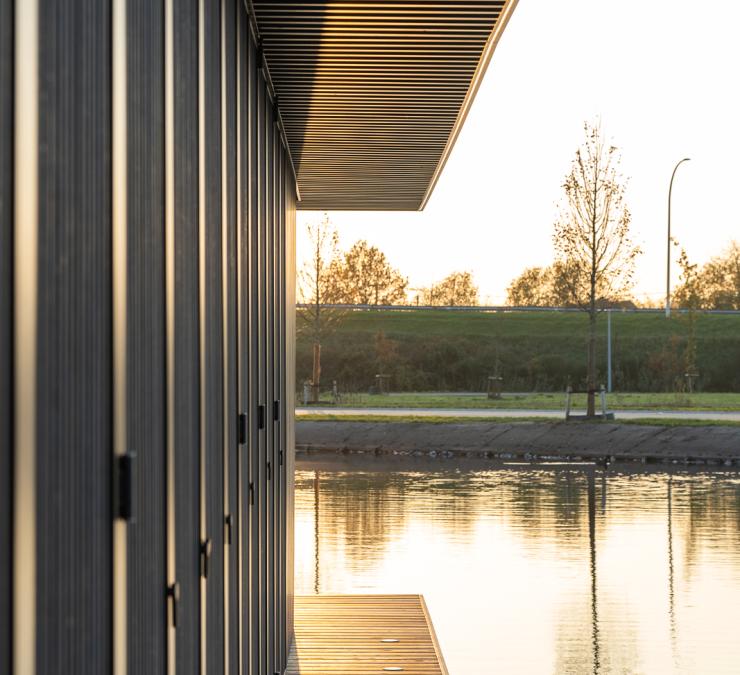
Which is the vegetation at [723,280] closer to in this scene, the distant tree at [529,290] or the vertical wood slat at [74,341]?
the distant tree at [529,290]

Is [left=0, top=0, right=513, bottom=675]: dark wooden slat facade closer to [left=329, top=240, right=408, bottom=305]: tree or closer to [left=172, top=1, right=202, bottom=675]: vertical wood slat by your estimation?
[left=172, top=1, right=202, bottom=675]: vertical wood slat

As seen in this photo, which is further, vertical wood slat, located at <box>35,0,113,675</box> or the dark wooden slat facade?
vertical wood slat, located at <box>35,0,113,675</box>

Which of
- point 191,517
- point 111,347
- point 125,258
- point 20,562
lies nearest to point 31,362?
point 20,562

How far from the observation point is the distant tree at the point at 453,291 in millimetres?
54469

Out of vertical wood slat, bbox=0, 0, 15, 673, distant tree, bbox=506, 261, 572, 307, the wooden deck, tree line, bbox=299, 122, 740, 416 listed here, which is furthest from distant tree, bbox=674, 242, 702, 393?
vertical wood slat, bbox=0, 0, 15, 673

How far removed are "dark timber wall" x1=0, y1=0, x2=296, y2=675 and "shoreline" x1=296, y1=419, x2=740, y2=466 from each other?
71.0 ft

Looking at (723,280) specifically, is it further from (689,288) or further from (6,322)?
(6,322)

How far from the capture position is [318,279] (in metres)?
37.6

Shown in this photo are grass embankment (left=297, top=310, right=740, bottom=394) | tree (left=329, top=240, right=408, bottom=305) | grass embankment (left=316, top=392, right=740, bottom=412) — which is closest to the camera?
grass embankment (left=316, top=392, right=740, bottom=412)

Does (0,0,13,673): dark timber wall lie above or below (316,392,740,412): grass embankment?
above

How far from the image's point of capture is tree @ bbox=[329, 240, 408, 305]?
1610 inches

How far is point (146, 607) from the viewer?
2.86 m

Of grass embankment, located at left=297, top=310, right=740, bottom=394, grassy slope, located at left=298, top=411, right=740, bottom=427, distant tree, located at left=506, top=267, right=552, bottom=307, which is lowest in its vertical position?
grassy slope, located at left=298, top=411, right=740, bottom=427

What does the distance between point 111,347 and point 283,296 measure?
647 cm
